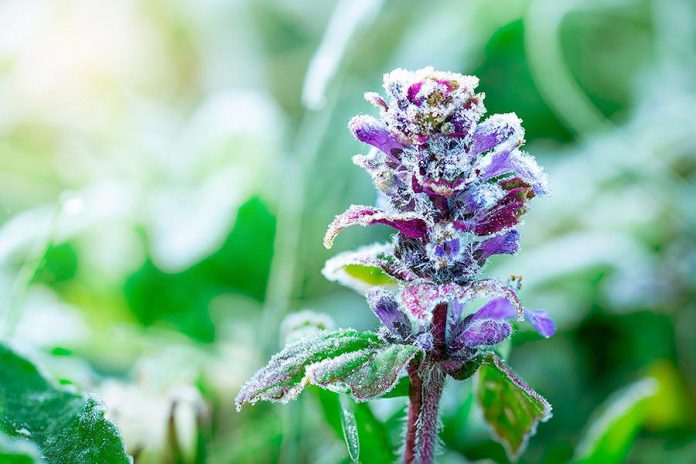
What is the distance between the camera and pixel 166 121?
7.21 ft

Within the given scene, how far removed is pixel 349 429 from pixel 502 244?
10.3 inches

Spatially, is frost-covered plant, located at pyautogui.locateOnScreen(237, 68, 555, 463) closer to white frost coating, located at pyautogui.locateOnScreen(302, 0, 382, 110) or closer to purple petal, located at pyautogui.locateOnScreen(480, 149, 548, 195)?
purple petal, located at pyautogui.locateOnScreen(480, 149, 548, 195)

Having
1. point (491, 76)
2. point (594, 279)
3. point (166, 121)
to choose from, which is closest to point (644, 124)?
point (491, 76)

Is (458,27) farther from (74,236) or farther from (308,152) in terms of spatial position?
(74,236)

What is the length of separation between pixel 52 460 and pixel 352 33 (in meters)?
0.75

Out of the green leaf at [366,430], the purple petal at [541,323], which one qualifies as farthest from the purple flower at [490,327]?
the green leaf at [366,430]

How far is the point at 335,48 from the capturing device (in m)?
1.21

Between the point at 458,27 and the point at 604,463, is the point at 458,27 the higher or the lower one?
the higher one

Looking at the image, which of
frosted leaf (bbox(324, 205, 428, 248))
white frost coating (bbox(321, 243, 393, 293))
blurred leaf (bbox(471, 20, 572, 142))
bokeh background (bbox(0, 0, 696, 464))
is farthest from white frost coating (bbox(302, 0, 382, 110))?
blurred leaf (bbox(471, 20, 572, 142))

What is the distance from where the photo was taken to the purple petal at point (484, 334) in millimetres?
790

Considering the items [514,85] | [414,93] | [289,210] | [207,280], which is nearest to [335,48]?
[289,210]

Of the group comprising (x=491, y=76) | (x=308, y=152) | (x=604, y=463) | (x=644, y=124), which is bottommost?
(x=604, y=463)

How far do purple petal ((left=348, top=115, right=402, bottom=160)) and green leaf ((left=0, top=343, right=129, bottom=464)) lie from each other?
16.6 inches

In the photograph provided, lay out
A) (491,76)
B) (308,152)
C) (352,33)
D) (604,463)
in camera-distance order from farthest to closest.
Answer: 1. (491,76)
2. (308,152)
3. (352,33)
4. (604,463)
